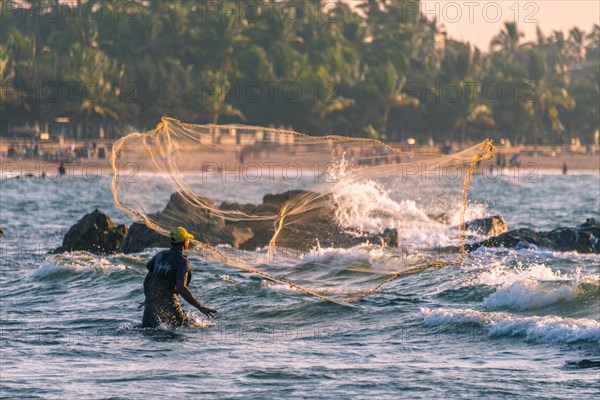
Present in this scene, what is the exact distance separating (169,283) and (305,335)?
2.34m

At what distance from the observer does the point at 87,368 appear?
1559cm

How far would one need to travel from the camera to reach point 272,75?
12319cm

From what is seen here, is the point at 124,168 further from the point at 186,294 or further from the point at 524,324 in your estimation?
the point at 524,324

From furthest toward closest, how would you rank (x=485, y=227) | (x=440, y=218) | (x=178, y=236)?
1. (x=485, y=227)
2. (x=440, y=218)
3. (x=178, y=236)

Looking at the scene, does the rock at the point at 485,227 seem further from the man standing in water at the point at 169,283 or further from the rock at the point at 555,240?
the man standing in water at the point at 169,283

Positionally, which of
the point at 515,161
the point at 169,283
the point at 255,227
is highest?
the point at 515,161

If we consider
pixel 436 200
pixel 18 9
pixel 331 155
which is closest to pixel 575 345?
pixel 331 155

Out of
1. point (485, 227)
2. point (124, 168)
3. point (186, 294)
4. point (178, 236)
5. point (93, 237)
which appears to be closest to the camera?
point (186, 294)

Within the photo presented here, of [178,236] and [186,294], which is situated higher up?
[178,236]

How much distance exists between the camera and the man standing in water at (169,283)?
1725cm

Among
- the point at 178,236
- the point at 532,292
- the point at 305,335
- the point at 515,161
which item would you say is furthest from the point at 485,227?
the point at 515,161

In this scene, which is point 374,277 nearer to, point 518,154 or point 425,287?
point 425,287

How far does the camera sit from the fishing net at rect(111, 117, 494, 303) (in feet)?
61.4

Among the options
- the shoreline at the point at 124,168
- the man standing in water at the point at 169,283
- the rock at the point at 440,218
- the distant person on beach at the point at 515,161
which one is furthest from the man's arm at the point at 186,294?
the distant person on beach at the point at 515,161
